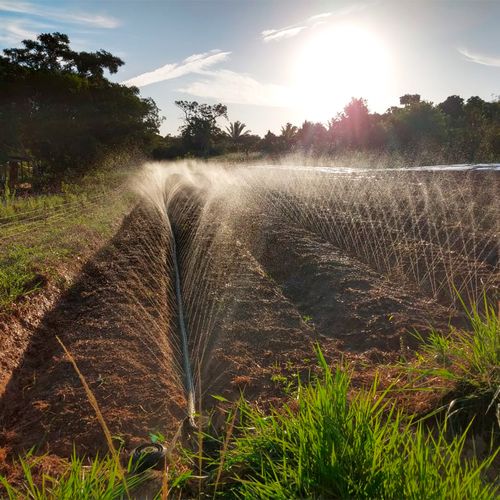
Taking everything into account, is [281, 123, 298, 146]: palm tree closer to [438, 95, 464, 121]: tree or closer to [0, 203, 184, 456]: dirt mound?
[438, 95, 464, 121]: tree

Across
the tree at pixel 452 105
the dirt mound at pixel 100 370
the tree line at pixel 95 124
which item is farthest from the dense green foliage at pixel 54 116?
the tree at pixel 452 105

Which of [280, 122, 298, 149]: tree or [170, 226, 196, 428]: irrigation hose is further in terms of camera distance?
[280, 122, 298, 149]: tree

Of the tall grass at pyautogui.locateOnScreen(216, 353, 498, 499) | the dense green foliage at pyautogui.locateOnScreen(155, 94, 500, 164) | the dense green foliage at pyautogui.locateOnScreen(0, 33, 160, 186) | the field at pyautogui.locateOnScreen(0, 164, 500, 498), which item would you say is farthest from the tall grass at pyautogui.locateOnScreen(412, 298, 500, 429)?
the dense green foliage at pyautogui.locateOnScreen(0, 33, 160, 186)

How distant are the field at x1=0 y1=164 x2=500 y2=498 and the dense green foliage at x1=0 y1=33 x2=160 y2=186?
1414 cm

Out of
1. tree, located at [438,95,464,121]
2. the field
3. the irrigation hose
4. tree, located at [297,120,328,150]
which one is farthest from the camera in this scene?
tree, located at [438,95,464,121]

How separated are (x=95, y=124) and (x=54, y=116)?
2.81 meters

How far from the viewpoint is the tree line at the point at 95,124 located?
2139 cm

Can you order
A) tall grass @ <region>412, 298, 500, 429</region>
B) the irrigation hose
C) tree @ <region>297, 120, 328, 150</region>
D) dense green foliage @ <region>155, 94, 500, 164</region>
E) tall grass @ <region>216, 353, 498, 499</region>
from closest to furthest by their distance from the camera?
1. tall grass @ <region>216, 353, 498, 499</region>
2. tall grass @ <region>412, 298, 500, 429</region>
3. the irrigation hose
4. dense green foliage @ <region>155, 94, 500, 164</region>
5. tree @ <region>297, 120, 328, 150</region>

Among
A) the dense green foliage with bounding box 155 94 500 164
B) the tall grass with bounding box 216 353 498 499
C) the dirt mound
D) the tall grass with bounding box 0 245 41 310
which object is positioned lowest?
the dirt mound

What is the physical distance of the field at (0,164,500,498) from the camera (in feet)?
10.2

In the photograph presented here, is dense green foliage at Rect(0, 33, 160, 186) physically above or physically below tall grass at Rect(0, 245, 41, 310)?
above

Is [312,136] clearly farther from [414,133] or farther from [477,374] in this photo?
[477,374]

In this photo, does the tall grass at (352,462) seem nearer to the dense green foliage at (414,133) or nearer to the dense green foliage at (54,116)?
the dense green foliage at (414,133)

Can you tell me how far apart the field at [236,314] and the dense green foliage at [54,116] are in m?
14.1
